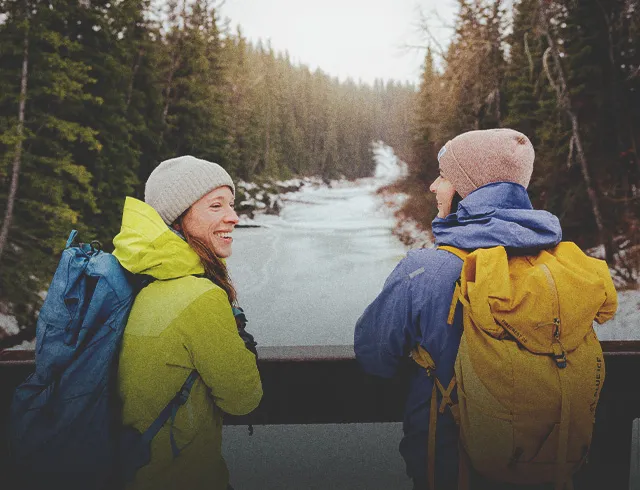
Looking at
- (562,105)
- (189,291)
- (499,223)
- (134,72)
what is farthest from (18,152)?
(562,105)

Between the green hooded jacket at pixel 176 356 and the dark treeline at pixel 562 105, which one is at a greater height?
the dark treeline at pixel 562 105

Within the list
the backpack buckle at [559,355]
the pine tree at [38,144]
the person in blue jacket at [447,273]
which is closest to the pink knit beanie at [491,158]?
the person in blue jacket at [447,273]

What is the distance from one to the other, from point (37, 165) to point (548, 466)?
7190 mm

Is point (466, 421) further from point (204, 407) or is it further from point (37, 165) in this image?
point (37, 165)

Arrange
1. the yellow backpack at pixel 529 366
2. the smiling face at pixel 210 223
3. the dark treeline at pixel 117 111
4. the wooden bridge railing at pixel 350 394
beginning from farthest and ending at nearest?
the dark treeline at pixel 117 111 → the wooden bridge railing at pixel 350 394 → the smiling face at pixel 210 223 → the yellow backpack at pixel 529 366

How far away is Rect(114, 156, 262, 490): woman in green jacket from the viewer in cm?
114

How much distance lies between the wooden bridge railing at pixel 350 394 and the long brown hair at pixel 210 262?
0.48 m

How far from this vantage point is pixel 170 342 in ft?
3.71

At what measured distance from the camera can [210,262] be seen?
1369 mm

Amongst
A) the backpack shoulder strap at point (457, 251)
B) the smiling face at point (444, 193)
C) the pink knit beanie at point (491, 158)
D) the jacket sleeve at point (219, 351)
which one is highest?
the pink knit beanie at point (491, 158)

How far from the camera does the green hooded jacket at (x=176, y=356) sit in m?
1.14

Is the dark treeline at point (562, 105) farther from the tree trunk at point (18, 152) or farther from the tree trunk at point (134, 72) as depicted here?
the tree trunk at point (18, 152)

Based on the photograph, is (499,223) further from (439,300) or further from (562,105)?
(562,105)

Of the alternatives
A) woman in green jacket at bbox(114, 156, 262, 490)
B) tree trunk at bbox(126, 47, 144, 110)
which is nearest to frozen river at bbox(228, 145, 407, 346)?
tree trunk at bbox(126, 47, 144, 110)
